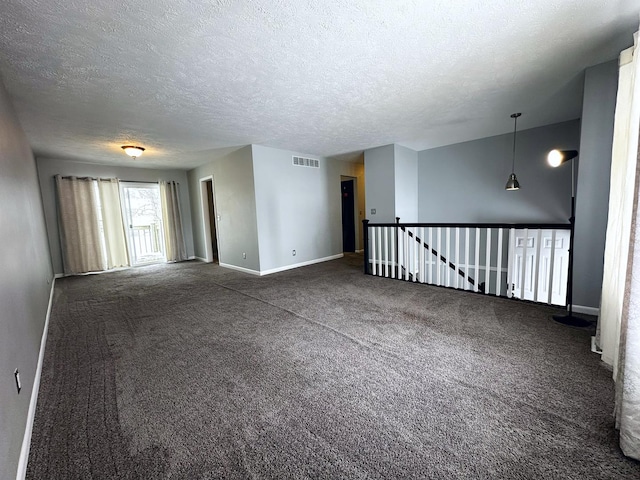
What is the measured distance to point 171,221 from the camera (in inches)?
273

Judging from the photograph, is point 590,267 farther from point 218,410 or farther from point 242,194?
point 242,194

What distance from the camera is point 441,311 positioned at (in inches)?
117

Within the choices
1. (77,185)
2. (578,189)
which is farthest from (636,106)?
(77,185)

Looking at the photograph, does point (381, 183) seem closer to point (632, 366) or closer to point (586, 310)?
point (586, 310)

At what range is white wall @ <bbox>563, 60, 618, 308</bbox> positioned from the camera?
2506 mm

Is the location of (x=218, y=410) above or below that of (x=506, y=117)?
below

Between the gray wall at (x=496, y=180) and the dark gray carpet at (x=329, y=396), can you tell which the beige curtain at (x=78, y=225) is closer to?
the dark gray carpet at (x=329, y=396)

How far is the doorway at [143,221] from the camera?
642 cm

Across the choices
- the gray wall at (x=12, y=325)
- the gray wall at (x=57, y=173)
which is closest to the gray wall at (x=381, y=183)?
the gray wall at (x=12, y=325)

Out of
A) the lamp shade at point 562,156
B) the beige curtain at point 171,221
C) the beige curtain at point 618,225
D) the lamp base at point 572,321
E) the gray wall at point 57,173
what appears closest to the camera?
the beige curtain at point 618,225

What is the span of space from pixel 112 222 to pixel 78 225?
0.60 metres

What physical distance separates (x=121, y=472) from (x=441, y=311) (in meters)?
2.90

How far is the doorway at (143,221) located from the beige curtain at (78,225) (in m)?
0.60

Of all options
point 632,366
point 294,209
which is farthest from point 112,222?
point 632,366
